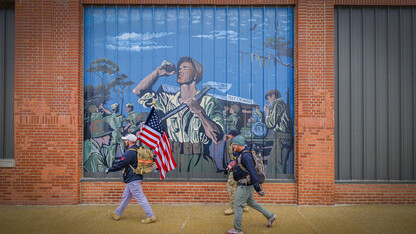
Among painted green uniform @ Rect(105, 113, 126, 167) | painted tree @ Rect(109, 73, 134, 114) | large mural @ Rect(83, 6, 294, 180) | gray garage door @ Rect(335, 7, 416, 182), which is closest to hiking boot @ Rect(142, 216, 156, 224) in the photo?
large mural @ Rect(83, 6, 294, 180)

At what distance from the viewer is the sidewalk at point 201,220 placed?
577cm

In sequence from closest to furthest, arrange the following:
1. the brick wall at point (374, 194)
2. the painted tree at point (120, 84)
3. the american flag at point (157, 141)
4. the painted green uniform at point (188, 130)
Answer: the american flag at point (157, 141) → the brick wall at point (374, 194) → the painted green uniform at point (188, 130) → the painted tree at point (120, 84)

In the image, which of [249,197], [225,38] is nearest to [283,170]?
[249,197]

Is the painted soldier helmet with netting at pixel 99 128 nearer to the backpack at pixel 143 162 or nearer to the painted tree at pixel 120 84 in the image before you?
the painted tree at pixel 120 84

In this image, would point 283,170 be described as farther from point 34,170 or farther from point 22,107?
point 22,107

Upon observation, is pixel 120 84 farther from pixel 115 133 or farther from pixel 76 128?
pixel 76 128

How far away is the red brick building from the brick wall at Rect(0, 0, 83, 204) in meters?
0.03

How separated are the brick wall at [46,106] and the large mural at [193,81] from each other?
0.43 metres

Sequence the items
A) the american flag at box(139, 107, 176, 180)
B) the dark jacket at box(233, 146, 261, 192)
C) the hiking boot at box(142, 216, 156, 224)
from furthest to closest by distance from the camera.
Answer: the american flag at box(139, 107, 176, 180)
the hiking boot at box(142, 216, 156, 224)
the dark jacket at box(233, 146, 261, 192)

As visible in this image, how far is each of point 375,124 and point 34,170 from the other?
955cm

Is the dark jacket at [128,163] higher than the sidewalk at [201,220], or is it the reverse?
the dark jacket at [128,163]

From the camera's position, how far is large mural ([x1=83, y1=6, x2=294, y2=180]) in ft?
25.8

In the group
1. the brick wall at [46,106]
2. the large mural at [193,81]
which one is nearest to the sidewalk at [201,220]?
the brick wall at [46,106]

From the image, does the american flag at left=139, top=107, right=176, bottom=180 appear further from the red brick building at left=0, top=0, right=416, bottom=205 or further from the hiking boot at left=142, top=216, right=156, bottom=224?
the red brick building at left=0, top=0, right=416, bottom=205
